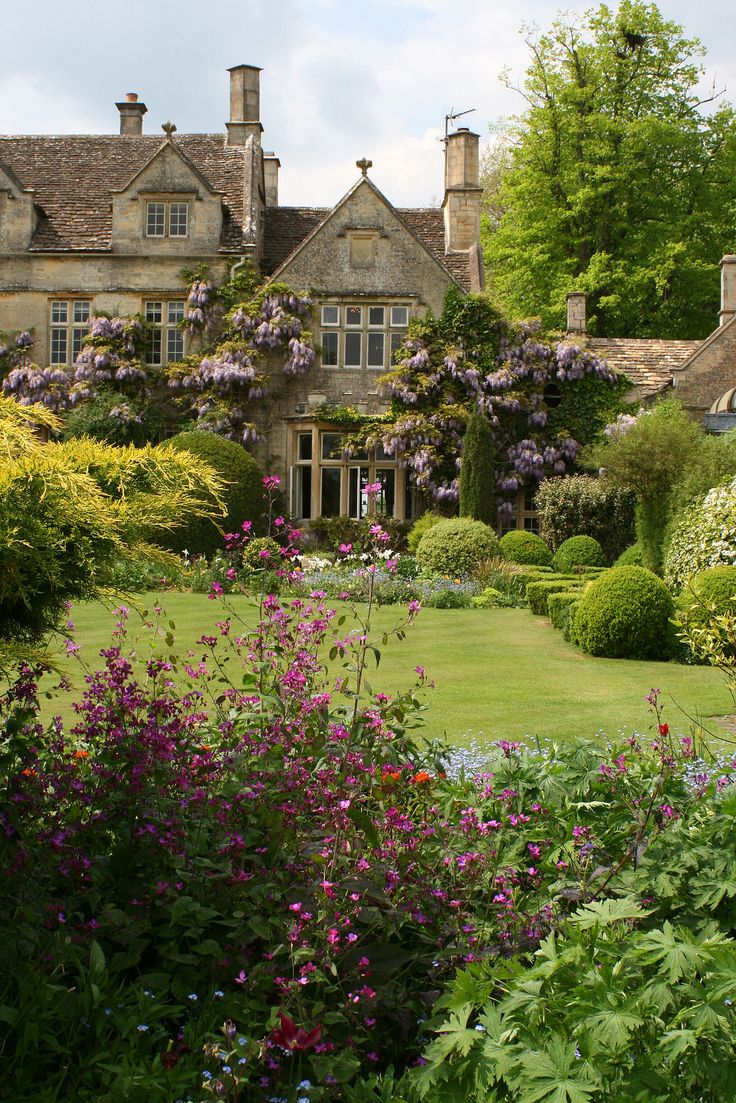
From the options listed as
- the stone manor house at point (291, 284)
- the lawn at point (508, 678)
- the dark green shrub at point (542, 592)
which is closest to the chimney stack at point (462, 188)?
the stone manor house at point (291, 284)

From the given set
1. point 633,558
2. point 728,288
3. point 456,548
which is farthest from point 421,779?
point 728,288

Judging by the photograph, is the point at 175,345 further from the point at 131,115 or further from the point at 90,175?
the point at 131,115

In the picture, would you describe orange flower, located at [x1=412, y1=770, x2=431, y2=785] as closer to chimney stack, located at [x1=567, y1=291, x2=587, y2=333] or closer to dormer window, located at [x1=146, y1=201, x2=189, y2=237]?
dormer window, located at [x1=146, y1=201, x2=189, y2=237]

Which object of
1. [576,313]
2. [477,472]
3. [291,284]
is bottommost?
[477,472]

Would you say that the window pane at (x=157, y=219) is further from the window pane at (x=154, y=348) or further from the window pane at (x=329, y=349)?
the window pane at (x=329, y=349)

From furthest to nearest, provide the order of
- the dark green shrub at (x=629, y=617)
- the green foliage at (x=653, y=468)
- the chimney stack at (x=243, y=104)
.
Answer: the chimney stack at (x=243, y=104) < the green foliage at (x=653, y=468) < the dark green shrub at (x=629, y=617)

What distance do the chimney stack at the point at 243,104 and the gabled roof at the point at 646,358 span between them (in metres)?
10.1

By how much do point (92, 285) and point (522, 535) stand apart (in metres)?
11.7

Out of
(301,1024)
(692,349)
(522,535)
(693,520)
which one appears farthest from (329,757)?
(692,349)

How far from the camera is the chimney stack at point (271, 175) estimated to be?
93.6 feet

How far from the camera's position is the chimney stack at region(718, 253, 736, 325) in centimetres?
2444

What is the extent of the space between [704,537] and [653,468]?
3.36 meters

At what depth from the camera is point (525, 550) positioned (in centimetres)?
1895

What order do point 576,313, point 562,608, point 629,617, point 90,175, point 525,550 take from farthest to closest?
point 90,175, point 576,313, point 525,550, point 562,608, point 629,617
